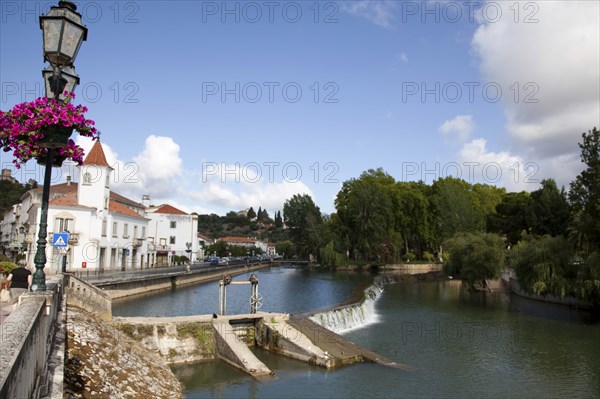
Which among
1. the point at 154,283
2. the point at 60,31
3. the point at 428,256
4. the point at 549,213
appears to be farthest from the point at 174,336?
the point at 428,256

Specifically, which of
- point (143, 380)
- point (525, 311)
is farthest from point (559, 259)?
point (143, 380)

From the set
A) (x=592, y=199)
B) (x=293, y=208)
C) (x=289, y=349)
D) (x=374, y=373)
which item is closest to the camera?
(x=374, y=373)

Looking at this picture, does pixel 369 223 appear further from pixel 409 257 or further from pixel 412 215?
pixel 409 257

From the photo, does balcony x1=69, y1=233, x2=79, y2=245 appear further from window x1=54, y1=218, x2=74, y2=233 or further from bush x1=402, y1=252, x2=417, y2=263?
bush x1=402, y1=252, x2=417, y2=263

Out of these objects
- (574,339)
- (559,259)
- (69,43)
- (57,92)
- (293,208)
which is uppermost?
(293,208)

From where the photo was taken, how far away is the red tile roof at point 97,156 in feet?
145

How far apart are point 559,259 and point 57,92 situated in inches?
1429

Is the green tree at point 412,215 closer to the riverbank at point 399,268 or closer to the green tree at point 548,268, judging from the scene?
the riverbank at point 399,268

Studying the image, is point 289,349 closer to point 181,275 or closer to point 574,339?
point 574,339

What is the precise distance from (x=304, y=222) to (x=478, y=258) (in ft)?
202

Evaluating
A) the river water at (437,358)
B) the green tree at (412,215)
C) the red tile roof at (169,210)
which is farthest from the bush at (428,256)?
the river water at (437,358)

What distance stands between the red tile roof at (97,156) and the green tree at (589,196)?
138ft

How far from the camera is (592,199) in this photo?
3158 centimetres

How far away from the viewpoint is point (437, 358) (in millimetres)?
19219
